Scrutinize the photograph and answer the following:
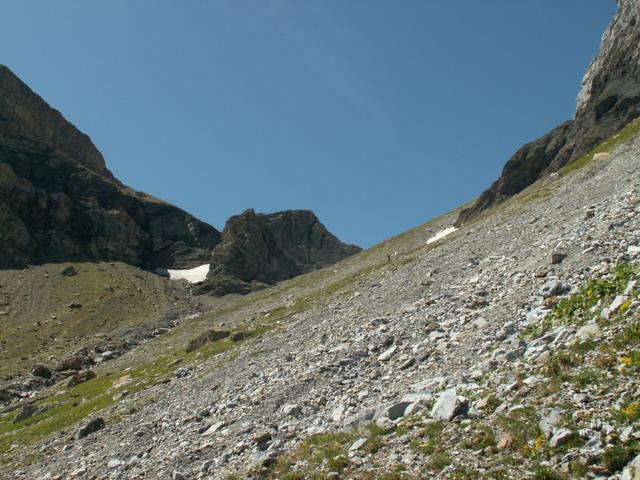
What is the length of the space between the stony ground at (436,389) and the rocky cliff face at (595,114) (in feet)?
196

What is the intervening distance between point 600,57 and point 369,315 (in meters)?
109

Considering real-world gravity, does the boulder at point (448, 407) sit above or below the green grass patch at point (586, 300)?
below

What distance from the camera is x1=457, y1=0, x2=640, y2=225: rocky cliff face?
93.5 m

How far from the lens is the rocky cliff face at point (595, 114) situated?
3681 inches

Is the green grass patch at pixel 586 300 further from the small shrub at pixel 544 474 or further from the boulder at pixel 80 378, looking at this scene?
the boulder at pixel 80 378

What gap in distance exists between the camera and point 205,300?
6093 inches

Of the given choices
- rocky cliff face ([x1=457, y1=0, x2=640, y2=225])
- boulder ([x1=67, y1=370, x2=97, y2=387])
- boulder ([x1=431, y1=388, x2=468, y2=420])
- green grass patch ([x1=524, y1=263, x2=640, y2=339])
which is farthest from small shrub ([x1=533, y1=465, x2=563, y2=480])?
rocky cliff face ([x1=457, y1=0, x2=640, y2=225])

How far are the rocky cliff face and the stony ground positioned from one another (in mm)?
59727

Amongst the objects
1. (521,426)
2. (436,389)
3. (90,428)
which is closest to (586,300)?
(436,389)

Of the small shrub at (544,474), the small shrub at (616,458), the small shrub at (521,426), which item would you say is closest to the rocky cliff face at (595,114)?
the small shrub at (521,426)

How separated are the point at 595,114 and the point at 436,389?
320 feet

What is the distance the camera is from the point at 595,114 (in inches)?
3878

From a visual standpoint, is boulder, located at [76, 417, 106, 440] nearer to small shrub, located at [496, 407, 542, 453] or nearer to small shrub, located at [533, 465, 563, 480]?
small shrub, located at [496, 407, 542, 453]

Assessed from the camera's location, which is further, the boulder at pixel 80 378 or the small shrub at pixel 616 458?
the boulder at pixel 80 378
